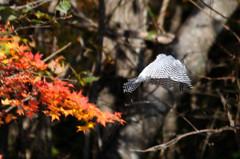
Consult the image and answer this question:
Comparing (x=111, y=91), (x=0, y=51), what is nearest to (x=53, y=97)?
(x=0, y=51)

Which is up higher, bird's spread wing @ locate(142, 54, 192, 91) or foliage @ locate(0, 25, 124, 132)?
bird's spread wing @ locate(142, 54, 192, 91)

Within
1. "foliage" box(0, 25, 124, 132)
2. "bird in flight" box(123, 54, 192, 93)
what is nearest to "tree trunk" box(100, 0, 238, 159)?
"foliage" box(0, 25, 124, 132)

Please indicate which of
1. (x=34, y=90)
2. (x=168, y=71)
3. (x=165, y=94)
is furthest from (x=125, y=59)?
(x=168, y=71)

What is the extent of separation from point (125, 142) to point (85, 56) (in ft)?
4.41

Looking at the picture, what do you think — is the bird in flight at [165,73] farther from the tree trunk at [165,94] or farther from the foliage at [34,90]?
the tree trunk at [165,94]

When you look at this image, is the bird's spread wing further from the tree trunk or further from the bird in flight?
the tree trunk

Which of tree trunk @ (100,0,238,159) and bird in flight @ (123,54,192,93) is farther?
tree trunk @ (100,0,238,159)

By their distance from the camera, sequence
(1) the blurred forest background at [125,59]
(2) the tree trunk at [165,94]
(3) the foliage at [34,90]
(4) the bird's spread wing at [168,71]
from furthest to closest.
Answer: (2) the tree trunk at [165,94] → (1) the blurred forest background at [125,59] → (3) the foliage at [34,90] → (4) the bird's spread wing at [168,71]

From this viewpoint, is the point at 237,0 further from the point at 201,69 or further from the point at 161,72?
the point at 161,72

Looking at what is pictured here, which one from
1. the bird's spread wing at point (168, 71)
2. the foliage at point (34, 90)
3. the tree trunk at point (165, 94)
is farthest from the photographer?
the tree trunk at point (165, 94)

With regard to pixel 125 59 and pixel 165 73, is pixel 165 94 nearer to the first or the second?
pixel 125 59

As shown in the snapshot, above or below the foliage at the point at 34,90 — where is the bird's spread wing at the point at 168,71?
above

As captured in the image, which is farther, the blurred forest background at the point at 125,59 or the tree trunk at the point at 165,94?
the tree trunk at the point at 165,94

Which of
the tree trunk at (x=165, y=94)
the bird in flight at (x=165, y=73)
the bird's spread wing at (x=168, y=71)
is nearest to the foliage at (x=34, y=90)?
the bird in flight at (x=165, y=73)
